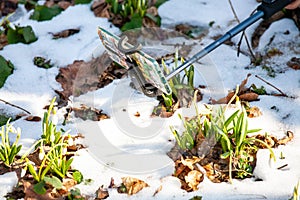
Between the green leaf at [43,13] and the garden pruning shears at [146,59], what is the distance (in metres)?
1.22

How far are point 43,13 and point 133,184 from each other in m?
1.67

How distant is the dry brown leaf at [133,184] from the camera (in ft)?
7.43

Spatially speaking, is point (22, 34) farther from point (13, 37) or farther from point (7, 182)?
point (7, 182)

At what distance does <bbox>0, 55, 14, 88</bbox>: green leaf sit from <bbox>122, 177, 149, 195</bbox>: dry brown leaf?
1.09 meters

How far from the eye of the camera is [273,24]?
3.23m

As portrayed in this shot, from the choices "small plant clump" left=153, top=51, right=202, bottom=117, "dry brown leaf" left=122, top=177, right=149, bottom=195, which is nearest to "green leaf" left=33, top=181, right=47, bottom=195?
"dry brown leaf" left=122, top=177, right=149, bottom=195

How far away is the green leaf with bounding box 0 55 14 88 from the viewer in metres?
2.97

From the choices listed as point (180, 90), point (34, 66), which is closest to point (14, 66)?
point (34, 66)

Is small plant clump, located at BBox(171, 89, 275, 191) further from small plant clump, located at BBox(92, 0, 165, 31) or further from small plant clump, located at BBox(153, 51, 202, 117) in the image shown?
small plant clump, located at BBox(92, 0, 165, 31)

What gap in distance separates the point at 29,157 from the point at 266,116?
1.20 metres

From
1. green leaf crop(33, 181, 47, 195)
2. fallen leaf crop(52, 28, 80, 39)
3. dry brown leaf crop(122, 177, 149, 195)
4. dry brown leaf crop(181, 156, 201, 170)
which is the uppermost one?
fallen leaf crop(52, 28, 80, 39)

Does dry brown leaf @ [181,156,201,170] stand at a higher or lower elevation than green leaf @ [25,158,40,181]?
higher

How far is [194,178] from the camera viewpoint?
2.29 metres

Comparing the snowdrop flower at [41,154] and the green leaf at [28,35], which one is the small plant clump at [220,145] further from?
the green leaf at [28,35]
